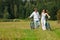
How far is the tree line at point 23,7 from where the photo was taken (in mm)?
76625

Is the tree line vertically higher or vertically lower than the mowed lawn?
lower

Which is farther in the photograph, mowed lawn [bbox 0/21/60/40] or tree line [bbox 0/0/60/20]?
tree line [bbox 0/0/60/20]

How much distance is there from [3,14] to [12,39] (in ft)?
247

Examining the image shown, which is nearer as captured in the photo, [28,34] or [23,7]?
[28,34]

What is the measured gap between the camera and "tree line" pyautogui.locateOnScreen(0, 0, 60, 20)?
251 ft

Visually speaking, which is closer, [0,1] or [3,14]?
[3,14]

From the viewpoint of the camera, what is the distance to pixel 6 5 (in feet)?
316

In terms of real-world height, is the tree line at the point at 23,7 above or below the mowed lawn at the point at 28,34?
below

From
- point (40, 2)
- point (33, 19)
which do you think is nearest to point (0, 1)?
point (40, 2)

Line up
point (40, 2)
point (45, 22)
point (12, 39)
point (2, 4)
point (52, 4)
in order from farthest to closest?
point (2, 4) → point (40, 2) → point (52, 4) → point (45, 22) → point (12, 39)

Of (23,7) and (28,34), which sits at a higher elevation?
(28,34)

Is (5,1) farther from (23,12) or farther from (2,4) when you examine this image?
(23,12)

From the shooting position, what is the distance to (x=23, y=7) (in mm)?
89938

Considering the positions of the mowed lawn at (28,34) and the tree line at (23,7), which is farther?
the tree line at (23,7)
